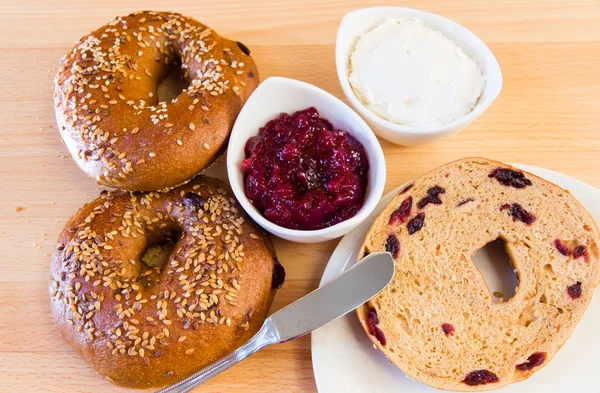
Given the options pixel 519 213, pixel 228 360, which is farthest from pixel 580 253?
pixel 228 360

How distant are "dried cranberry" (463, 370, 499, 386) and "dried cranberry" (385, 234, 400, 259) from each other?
525 millimetres

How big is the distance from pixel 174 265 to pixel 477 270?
3.95 ft

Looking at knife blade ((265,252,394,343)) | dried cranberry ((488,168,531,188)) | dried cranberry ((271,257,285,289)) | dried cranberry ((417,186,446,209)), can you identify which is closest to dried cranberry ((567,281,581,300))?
dried cranberry ((488,168,531,188))

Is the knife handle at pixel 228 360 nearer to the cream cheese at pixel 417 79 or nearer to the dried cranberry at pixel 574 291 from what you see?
the cream cheese at pixel 417 79

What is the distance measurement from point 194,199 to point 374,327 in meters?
0.90

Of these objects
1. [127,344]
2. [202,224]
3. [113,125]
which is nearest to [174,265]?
[202,224]

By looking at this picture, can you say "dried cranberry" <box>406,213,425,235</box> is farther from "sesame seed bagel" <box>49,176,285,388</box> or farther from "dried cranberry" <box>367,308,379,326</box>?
"sesame seed bagel" <box>49,176,285,388</box>

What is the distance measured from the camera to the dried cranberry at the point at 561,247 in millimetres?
2006

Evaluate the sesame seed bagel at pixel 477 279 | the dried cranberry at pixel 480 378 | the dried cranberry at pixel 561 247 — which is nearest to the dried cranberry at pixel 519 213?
the sesame seed bagel at pixel 477 279

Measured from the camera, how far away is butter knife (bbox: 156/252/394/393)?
6.33 feet

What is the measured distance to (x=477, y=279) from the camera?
2006mm

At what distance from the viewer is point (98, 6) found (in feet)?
9.14

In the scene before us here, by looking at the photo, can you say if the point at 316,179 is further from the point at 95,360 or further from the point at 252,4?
the point at 252,4

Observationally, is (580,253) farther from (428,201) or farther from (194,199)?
(194,199)
